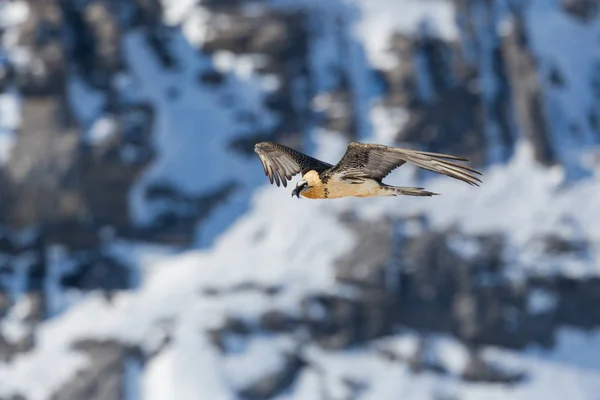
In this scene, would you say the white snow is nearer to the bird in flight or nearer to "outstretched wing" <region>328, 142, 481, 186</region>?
the bird in flight

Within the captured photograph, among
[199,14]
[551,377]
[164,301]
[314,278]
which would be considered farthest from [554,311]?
[199,14]

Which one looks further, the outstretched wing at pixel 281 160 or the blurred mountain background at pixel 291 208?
the blurred mountain background at pixel 291 208

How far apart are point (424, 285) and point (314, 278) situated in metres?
13.6

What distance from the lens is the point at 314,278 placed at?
160 m

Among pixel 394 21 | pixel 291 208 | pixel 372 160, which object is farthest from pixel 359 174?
pixel 394 21

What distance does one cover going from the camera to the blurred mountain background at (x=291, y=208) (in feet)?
502

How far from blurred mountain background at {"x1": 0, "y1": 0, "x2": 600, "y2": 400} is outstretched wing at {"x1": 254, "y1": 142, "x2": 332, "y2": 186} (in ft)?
351

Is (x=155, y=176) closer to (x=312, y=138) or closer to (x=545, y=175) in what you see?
(x=312, y=138)

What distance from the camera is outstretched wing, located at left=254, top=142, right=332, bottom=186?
40.0 metres

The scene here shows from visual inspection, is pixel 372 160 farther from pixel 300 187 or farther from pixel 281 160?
pixel 281 160

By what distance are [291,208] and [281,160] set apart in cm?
12290

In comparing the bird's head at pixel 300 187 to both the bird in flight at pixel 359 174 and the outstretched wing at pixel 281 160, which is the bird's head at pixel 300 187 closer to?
the bird in flight at pixel 359 174

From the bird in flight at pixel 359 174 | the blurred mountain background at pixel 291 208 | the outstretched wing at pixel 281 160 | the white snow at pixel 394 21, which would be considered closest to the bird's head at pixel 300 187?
the bird in flight at pixel 359 174

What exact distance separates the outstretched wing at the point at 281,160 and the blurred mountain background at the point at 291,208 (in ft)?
351
